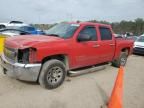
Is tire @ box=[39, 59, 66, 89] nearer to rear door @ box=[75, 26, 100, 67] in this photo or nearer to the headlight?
the headlight

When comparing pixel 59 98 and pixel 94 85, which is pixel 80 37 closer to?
pixel 94 85

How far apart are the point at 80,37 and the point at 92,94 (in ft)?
5.87

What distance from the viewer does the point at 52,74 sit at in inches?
201

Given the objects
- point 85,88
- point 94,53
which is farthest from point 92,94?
point 94,53

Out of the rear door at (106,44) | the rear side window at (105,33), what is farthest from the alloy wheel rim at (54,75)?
the rear side window at (105,33)

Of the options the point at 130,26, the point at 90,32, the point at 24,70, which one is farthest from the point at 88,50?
the point at 130,26

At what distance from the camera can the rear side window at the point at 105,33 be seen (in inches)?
265

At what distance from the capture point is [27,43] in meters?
4.57

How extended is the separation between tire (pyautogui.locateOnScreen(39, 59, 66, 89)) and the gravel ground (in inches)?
6.9

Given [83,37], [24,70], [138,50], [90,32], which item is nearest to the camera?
[24,70]

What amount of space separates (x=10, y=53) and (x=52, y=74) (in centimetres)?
127

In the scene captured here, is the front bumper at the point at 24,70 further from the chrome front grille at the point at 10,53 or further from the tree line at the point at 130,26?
the tree line at the point at 130,26

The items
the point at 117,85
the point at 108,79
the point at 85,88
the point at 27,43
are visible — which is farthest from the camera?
the point at 108,79

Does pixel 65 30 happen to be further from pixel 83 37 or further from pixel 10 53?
pixel 10 53
